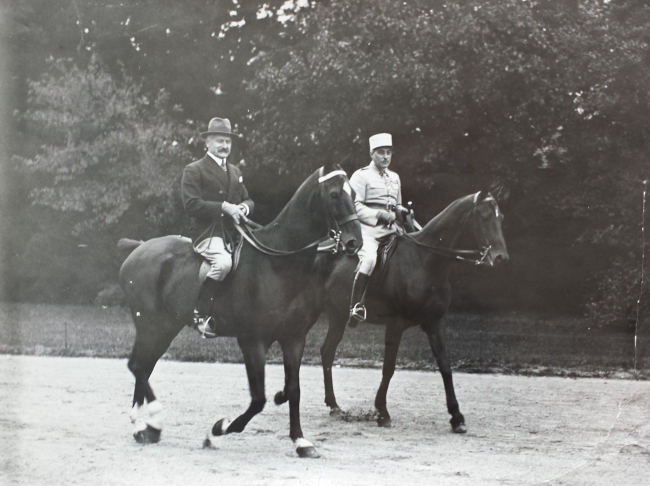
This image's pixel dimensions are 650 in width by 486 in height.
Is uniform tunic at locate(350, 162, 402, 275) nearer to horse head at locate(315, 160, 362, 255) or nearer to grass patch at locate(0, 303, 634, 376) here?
grass patch at locate(0, 303, 634, 376)

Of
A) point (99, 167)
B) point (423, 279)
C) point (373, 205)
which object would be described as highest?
point (99, 167)

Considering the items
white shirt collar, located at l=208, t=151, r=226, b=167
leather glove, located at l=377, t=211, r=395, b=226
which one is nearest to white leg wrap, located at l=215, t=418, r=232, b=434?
white shirt collar, located at l=208, t=151, r=226, b=167

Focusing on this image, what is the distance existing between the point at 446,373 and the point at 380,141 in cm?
259

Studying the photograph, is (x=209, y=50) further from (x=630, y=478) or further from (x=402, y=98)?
(x=630, y=478)

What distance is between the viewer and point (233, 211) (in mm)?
7473

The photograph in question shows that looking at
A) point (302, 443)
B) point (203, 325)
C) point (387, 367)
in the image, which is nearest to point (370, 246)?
point (387, 367)

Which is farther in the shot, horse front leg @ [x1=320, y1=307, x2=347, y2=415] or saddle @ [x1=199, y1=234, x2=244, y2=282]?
horse front leg @ [x1=320, y1=307, x2=347, y2=415]

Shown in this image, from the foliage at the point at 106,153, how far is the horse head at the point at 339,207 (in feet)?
6.87

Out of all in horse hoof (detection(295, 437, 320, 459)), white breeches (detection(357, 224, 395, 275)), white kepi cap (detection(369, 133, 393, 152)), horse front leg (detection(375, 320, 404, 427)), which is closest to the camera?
horse hoof (detection(295, 437, 320, 459))

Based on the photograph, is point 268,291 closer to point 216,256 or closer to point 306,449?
point 216,256

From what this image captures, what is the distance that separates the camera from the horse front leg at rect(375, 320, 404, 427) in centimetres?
864

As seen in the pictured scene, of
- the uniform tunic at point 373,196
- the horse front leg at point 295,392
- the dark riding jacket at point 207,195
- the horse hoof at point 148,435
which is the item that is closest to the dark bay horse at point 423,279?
the uniform tunic at point 373,196

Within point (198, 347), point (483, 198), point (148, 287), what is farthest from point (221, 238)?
point (198, 347)

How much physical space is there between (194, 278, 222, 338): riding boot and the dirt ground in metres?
1.03
